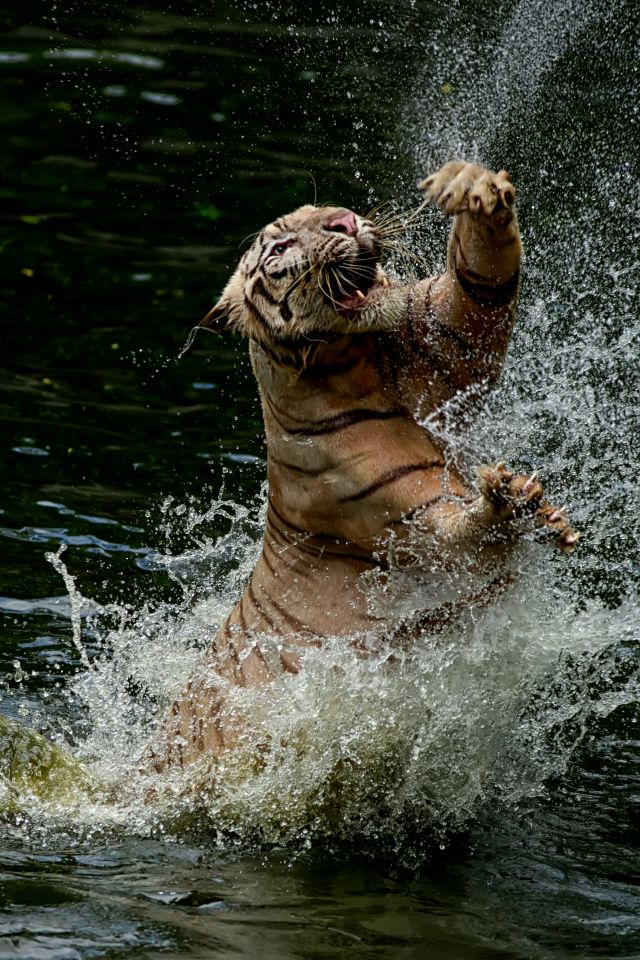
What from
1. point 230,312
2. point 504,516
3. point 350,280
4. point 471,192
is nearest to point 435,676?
point 504,516

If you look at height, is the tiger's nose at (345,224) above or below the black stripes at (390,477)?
above

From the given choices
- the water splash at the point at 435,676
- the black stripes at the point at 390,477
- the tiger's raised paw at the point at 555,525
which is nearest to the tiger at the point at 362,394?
the black stripes at the point at 390,477

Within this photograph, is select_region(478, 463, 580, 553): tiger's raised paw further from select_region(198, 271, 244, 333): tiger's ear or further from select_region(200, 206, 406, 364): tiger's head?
select_region(198, 271, 244, 333): tiger's ear

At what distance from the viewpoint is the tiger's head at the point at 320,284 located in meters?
4.96

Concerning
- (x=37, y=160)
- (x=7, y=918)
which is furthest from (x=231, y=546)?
(x=37, y=160)

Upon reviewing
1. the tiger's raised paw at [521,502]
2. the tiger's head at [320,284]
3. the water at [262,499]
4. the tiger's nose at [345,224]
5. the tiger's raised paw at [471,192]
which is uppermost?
the tiger's raised paw at [471,192]

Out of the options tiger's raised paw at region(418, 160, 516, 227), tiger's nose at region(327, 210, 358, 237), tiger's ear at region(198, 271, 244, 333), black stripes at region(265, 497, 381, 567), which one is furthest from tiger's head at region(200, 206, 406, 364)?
black stripes at region(265, 497, 381, 567)

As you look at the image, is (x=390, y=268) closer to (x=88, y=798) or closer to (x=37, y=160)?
(x=88, y=798)

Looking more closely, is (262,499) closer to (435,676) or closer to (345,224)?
(435,676)

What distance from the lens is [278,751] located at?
5199 mm

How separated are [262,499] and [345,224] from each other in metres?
3.17

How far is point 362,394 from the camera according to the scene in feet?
16.7

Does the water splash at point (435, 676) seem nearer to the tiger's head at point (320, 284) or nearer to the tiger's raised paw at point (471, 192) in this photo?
the tiger's head at point (320, 284)

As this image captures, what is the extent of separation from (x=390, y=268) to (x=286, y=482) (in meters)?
1.00
